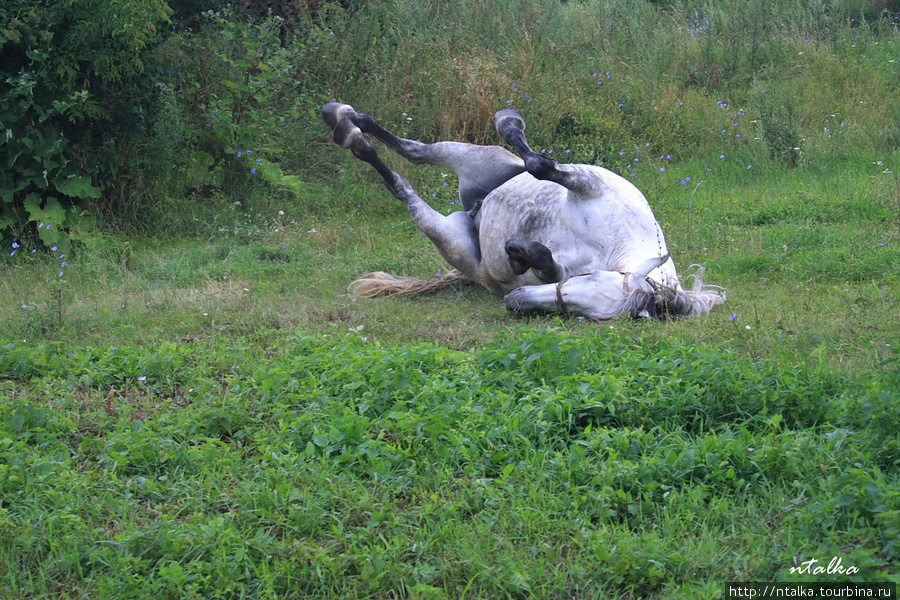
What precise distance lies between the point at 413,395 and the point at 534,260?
1.89 m

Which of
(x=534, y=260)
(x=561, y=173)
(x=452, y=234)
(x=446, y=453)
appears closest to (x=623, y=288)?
(x=534, y=260)

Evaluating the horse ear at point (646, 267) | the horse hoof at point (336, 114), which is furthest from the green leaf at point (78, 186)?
the horse ear at point (646, 267)

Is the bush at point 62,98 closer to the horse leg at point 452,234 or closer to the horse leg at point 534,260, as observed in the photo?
the horse leg at point 452,234

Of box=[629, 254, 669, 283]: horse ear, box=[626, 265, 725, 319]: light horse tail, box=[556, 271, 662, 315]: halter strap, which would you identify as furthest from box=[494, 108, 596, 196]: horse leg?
box=[626, 265, 725, 319]: light horse tail

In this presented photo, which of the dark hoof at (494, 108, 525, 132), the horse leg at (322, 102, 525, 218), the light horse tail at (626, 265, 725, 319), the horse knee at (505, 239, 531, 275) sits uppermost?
the dark hoof at (494, 108, 525, 132)

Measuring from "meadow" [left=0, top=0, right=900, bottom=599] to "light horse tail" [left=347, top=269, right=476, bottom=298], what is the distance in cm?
13

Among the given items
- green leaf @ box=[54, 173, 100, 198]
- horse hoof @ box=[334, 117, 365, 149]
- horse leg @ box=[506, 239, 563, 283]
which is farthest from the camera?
green leaf @ box=[54, 173, 100, 198]

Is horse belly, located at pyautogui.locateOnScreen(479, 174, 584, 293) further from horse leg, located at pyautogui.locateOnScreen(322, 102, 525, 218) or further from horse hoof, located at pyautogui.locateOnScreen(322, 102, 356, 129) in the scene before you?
horse hoof, located at pyautogui.locateOnScreen(322, 102, 356, 129)

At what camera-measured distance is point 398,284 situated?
6.21 meters

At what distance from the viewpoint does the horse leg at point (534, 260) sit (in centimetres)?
520

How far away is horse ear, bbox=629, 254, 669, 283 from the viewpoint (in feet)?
16.3

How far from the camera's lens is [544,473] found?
2963mm

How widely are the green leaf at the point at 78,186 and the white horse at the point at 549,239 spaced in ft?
8.98

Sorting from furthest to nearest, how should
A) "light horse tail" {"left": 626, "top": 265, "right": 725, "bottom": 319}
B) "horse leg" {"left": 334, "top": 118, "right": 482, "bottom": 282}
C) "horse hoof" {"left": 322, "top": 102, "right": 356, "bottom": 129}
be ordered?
"horse hoof" {"left": 322, "top": 102, "right": 356, "bottom": 129}, "horse leg" {"left": 334, "top": 118, "right": 482, "bottom": 282}, "light horse tail" {"left": 626, "top": 265, "right": 725, "bottom": 319}
